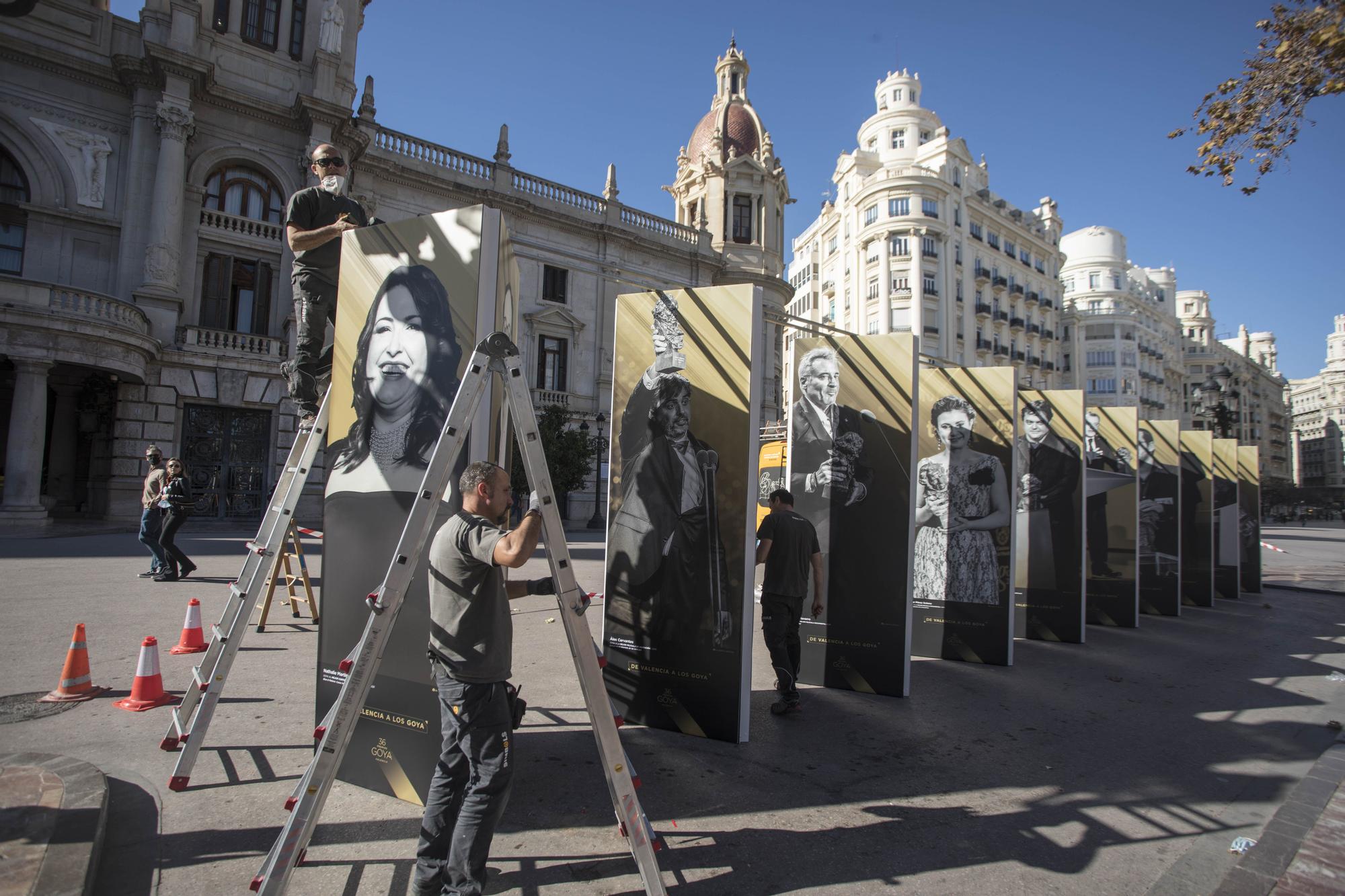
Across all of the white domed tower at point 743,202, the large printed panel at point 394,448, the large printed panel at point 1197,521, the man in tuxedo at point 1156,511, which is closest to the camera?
the large printed panel at point 394,448

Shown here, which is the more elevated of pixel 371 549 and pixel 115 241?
pixel 115 241

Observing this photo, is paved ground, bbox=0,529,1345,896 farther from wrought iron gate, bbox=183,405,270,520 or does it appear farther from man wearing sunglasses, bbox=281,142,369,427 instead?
wrought iron gate, bbox=183,405,270,520

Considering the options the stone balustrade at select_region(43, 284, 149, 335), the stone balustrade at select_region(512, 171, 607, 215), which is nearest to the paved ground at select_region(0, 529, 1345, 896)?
the stone balustrade at select_region(43, 284, 149, 335)

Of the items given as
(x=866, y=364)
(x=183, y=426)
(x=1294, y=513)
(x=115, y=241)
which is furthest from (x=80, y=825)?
(x=1294, y=513)

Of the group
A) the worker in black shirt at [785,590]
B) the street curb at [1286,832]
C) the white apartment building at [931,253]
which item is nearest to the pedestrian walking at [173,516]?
the worker in black shirt at [785,590]

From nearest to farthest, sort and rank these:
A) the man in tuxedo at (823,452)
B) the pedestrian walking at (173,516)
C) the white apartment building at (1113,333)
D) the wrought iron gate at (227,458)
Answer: the man in tuxedo at (823,452), the pedestrian walking at (173,516), the wrought iron gate at (227,458), the white apartment building at (1113,333)

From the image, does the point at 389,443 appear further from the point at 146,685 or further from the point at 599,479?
the point at 599,479

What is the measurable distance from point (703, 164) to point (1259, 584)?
27.7m

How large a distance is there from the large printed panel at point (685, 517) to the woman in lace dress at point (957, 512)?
377 cm

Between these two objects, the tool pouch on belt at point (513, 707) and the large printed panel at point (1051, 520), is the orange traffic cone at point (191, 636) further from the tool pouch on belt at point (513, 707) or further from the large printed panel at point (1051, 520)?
the large printed panel at point (1051, 520)

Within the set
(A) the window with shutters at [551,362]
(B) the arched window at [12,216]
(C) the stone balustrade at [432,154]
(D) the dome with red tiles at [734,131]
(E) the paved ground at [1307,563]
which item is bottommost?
(E) the paved ground at [1307,563]

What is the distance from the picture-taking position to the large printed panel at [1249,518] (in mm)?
14805

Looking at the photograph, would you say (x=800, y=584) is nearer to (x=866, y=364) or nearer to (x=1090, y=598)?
(x=866, y=364)

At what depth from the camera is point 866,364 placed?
679 cm
